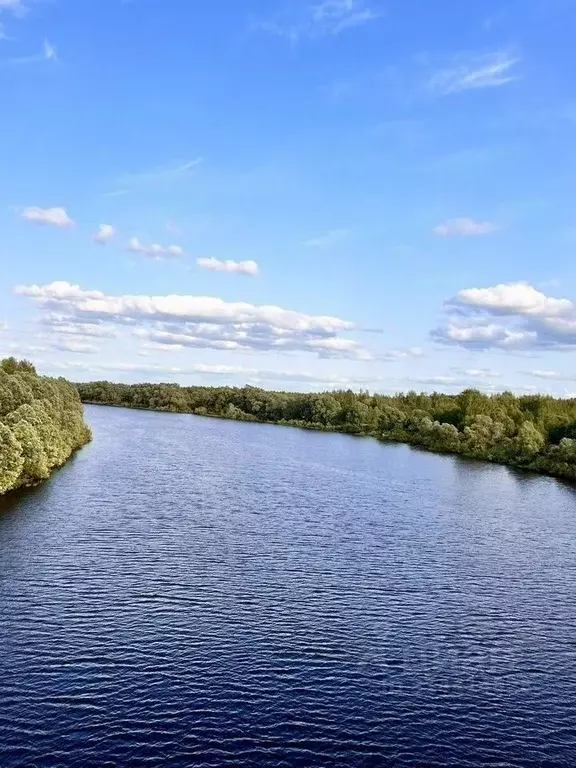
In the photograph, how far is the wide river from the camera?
95.3ft

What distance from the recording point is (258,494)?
84000mm

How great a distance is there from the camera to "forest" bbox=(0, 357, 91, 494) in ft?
229

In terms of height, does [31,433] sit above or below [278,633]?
above

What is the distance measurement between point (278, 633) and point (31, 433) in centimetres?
4869

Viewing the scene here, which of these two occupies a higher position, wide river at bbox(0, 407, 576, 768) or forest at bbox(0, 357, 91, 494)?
forest at bbox(0, 357, 91, 494)

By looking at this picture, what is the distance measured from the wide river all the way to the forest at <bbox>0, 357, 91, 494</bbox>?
3.33 meters

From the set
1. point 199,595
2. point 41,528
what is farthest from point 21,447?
point 199,595

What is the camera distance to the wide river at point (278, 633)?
2906 cm

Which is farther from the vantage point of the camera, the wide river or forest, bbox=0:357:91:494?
forest, bbox=0:357:91:494

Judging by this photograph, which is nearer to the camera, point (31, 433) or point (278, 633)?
point (278, 633)

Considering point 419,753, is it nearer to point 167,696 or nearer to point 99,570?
point 167,696

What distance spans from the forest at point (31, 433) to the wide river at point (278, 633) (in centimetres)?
333

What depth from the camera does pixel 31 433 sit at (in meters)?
77.2

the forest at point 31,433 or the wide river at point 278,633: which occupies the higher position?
the forest at point 31,433
